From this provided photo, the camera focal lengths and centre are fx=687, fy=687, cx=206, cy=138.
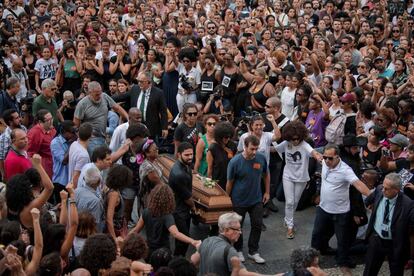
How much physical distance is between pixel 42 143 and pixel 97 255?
3.62 meters

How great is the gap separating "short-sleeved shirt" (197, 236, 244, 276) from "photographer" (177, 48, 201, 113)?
18.2 ft

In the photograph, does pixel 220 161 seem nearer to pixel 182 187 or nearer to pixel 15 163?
pixel 182 187

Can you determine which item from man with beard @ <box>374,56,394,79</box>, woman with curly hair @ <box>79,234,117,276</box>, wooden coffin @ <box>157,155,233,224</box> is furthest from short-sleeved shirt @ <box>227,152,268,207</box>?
man with beard @ <box>374,56,394,79</box>

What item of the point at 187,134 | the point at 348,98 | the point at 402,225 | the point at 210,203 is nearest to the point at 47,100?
the point at 187,134

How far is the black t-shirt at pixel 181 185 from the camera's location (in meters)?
7.59

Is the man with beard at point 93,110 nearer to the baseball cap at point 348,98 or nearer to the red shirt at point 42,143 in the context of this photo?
the red shirt at point 42,143

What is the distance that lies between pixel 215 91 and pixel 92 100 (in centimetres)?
243

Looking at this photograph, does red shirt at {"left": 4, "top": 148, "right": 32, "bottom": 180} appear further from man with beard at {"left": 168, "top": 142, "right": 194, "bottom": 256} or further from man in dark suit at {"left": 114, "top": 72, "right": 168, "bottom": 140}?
man in dark suit at {"left": 114, "top": 72, "right": 168, "bottom": 140}

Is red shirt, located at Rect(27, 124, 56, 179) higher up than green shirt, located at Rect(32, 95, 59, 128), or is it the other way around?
green shirt, located at Rect(32, 95, 59, 128)

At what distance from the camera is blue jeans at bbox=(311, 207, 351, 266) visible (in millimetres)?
7984

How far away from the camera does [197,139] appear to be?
30.8 feet

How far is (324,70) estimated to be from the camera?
12445 mm

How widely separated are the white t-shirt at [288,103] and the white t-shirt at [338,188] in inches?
120

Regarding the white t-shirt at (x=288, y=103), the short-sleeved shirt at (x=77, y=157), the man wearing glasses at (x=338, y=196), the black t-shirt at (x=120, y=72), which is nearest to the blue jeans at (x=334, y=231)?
the man wearing glasses at (x=338, y=196)
